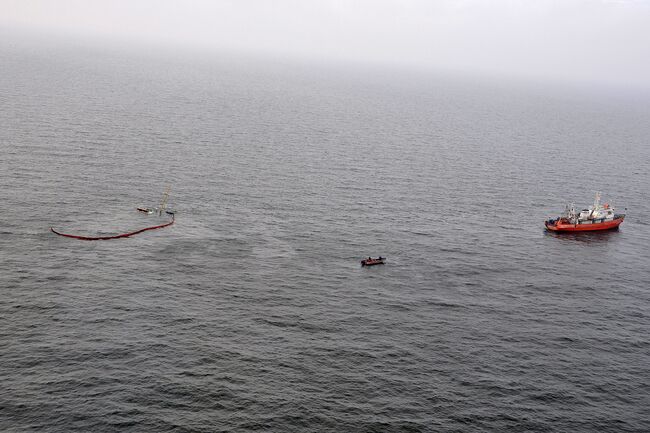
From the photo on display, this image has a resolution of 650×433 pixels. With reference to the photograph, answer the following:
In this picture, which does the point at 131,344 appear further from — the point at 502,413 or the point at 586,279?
the point at 586,279

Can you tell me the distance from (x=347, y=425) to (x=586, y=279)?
84183mm

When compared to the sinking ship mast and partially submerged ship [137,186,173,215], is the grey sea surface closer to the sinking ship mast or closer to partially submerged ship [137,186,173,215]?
partially submerged ship [137,186,173,215]

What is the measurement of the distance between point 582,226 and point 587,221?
2913 millimetres

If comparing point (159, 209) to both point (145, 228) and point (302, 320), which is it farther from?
point (302, 320)

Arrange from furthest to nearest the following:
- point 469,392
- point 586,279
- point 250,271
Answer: point 586,279
point 250,271
point 469,392

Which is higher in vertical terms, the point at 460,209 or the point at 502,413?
the point at 460,209

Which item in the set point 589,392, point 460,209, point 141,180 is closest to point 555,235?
point 460,209

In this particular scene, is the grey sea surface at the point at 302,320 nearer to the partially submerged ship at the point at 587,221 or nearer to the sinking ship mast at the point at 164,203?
the sinking ship mast at the point at 164,203

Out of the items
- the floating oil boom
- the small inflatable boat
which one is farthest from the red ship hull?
the floating oil boom

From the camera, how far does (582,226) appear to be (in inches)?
7387

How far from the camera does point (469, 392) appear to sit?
347ft

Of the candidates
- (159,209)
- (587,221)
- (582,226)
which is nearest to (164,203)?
(159,209)

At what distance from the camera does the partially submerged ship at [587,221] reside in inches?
7259

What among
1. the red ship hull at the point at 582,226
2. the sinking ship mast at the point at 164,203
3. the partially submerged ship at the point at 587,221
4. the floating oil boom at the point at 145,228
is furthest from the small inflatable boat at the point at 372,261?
the partially submerged ship at the point at 587,221
